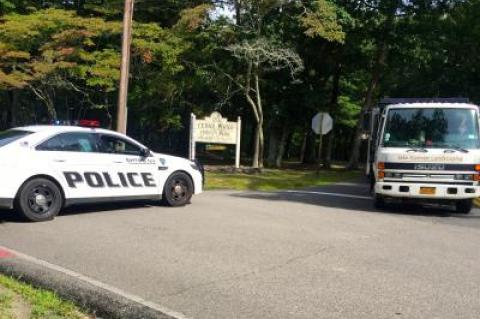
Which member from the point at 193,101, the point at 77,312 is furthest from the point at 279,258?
the point at 193,101

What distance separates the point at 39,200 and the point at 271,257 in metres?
4.49

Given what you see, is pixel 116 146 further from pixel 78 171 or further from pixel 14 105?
pixel 14 105

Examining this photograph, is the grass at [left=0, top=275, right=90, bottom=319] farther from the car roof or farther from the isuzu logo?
the isuzu logo

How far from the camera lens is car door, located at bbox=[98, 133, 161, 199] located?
1118 centimetres

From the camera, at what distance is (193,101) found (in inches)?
1171

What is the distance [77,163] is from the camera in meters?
10.6

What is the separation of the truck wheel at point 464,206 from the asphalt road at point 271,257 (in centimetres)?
74

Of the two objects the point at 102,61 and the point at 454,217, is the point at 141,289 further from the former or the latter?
the point at 102,61

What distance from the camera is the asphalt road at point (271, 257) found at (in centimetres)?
570

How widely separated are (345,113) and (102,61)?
862 inches

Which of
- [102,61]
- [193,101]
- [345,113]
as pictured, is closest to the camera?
[102,61]

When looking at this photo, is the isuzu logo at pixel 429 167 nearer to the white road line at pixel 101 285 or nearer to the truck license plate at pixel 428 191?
the truck license plate at pixel 428 191

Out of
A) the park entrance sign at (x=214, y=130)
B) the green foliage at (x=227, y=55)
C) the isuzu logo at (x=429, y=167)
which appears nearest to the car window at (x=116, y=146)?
the isuzu logo at (x=429, y=167)

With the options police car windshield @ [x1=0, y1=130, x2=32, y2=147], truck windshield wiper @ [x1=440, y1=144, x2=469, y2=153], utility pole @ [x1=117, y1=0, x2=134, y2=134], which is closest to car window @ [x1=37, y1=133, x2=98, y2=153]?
police car windshield @ [x1=0, y1=130, x2=32, y2=147]
